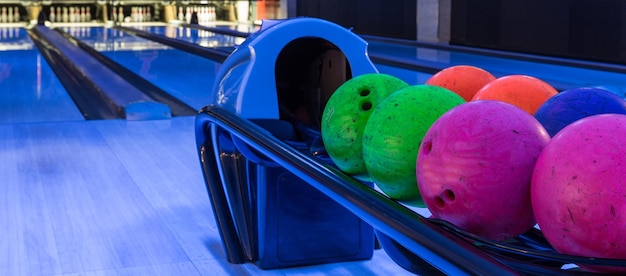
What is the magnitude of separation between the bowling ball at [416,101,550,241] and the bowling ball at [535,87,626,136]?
0.52 ft

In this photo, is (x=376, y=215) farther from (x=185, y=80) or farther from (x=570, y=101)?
(x=185, y=80)

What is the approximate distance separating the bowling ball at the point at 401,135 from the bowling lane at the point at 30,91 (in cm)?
306

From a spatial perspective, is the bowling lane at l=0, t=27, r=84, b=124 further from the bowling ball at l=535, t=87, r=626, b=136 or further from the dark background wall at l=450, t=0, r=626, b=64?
the dark background wall at l=450, t=0, r=626, b=64

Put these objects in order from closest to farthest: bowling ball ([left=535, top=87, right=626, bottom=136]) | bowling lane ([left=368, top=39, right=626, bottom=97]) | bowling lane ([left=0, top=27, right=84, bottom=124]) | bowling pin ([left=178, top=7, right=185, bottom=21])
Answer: bowling ball ([left=535, top=87, right=626, bottom=136]) < bowling lane ([left=0, top=27, right=84, bottom=124]) < bowling lane ([left=368, top=39, right=626, bottom=97]) < bowling pin ([left=178, top=7, right=185, bottom=21])

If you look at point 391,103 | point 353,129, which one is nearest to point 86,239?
point 353,129

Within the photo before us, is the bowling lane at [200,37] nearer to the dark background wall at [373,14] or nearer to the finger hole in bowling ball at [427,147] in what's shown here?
the dark background wall at [373,14]

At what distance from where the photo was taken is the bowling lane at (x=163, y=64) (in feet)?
17.5

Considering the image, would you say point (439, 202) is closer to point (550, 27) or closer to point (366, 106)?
point (366, 106)

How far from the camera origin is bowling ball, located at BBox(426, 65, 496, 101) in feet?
5.13

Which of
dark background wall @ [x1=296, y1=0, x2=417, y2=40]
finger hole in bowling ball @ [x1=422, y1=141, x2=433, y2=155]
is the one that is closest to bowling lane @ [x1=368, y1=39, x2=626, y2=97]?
dark background wall @ [x1=296, y1=0, x2=417, y2=40]

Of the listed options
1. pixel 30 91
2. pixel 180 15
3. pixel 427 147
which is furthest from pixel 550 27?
pixel 180 15

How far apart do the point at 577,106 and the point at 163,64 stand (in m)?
5.99

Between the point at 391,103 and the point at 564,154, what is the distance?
40 centimetres

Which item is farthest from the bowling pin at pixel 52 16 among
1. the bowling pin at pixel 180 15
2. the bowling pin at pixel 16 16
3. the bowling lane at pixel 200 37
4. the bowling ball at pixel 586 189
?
the bowling ball at pixel 586 189
